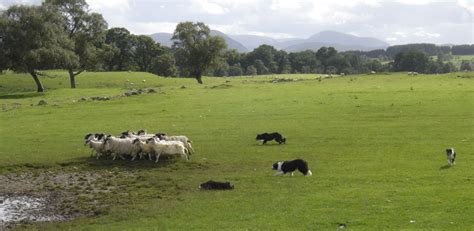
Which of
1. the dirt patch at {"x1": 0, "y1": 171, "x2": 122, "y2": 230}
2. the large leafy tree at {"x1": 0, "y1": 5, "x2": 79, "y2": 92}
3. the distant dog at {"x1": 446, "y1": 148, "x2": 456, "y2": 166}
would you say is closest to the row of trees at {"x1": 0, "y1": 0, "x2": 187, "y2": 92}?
the large leafy tree at {"x1": 0, "y1": 5, "x2": 79, "y2": 92}

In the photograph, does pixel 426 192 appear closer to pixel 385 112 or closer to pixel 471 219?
pixel 471 219

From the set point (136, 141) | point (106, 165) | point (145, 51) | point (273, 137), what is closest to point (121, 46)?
point (145, 51)

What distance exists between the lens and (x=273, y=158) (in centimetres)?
2703

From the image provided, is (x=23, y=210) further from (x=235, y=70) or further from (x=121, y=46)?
(x=235, y=70)

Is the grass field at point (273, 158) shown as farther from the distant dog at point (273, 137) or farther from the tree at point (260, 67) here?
the tree at point (260, 67)

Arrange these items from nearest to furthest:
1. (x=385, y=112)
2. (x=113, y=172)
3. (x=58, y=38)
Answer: (x=113, y=172), (x=385, y=112), (x=58, y=38)

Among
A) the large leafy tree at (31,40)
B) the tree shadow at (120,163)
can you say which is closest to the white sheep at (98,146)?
the tree shadow at (120,163)

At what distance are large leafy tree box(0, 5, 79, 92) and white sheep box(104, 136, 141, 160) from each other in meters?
43.5

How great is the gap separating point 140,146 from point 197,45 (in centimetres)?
A: 7577

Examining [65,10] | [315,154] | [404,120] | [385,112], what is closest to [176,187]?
[315,154]

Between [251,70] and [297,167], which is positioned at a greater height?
[251,70]

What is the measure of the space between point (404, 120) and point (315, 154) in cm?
1464

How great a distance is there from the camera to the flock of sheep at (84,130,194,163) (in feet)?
87.5

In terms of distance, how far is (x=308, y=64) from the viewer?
608 ft
